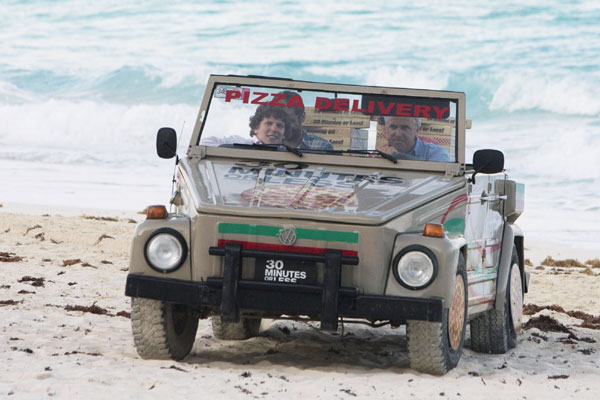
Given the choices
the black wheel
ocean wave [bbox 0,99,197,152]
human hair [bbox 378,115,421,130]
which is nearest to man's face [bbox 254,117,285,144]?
human hair [bbox 378,115,421,130]

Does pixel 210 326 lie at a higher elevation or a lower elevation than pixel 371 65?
lower

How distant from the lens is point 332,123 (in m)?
7.61

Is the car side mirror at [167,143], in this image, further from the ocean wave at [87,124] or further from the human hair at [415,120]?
the ocean wave at [87,124]

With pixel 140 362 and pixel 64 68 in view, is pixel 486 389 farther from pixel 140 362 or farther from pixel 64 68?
pixel 64 68

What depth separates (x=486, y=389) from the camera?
6.19 metres

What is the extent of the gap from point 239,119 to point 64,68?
56084 millimetres

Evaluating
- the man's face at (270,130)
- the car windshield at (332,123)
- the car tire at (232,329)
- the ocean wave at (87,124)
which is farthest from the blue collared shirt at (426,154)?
the ocean wave at (87,124)

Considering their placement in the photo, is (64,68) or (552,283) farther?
(64,68)

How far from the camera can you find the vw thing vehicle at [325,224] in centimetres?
612

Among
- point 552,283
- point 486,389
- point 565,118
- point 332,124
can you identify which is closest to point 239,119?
point 332,124

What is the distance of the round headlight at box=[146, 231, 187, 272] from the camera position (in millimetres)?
6344

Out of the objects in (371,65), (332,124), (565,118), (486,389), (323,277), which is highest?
(371,65)

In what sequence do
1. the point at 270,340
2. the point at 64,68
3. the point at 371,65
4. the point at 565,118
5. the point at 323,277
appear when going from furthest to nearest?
the point at 64,68, the point at 371,65, the point at 565,118, the point at 270,340, the point at 323,277

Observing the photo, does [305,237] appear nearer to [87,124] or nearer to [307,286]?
[307,286]
